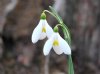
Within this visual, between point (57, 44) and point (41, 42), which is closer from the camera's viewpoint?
point (57, 44)

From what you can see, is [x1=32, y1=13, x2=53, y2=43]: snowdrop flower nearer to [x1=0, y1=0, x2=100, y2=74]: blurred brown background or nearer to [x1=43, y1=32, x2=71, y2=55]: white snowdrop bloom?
[x1=43, y1=32, x2=71, y2=55]: white snowdrop bloom

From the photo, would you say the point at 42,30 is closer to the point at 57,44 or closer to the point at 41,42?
the point at 57,44

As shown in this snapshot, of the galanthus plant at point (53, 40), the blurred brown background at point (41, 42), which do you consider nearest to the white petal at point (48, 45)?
the galanthus plant at point (53, 40)

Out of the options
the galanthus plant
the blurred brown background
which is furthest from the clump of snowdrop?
the blurred brown background

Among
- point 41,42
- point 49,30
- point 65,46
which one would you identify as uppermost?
point 41,42

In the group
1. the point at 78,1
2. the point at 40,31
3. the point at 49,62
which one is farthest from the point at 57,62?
the point at 40,31

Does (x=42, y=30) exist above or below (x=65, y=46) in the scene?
above

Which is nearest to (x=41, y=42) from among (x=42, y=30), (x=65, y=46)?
(x=42, y=30)

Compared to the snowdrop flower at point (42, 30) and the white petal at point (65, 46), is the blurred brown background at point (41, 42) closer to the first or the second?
the snowdrop flower at point (42, 30)

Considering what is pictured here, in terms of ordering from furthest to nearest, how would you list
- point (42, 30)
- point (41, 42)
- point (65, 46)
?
point (41, 42) < point (42, 30) < point (65, 46)
